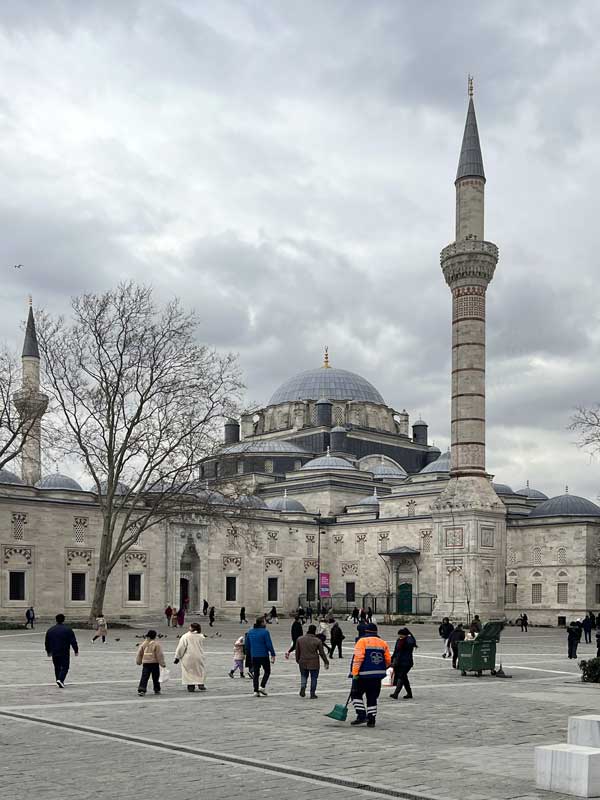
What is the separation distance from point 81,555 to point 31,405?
1142cm

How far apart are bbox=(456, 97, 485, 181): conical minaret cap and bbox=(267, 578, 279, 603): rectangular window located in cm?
2388

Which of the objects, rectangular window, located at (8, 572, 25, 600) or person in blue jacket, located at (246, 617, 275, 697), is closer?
person in blue jacket, located at (246, 617, 275, 697)

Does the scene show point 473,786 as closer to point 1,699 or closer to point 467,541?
point 1,699

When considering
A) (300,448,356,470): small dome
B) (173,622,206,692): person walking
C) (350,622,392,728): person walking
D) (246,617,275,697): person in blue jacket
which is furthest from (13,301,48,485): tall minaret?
(350,622,392,728): person walking

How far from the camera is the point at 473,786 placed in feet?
26.9

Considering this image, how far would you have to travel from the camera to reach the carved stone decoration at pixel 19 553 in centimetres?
4334

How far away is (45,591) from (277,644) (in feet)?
59.0

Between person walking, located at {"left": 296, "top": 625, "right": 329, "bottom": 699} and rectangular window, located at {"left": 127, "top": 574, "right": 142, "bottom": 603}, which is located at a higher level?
person walking, located at {"left": 296, "top": 625, "right": 329, "bottom": 699}

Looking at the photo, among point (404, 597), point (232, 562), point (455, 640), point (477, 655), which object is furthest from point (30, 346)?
point (477, 655)

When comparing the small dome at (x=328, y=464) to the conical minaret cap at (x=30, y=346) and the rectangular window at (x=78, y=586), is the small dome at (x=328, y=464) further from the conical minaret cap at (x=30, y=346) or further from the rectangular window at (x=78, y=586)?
the conical minaret cap at (x=30, y=346)

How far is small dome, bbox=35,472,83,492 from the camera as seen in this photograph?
49312mm

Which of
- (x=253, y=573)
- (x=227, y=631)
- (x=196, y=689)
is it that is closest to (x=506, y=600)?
(x=253, y=573)

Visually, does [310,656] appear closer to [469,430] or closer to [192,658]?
[192,658]

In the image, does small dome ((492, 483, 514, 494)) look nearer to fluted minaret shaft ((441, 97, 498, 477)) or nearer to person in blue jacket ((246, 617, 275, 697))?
fluted minaret shaft ((441, 97, 498, 477))
